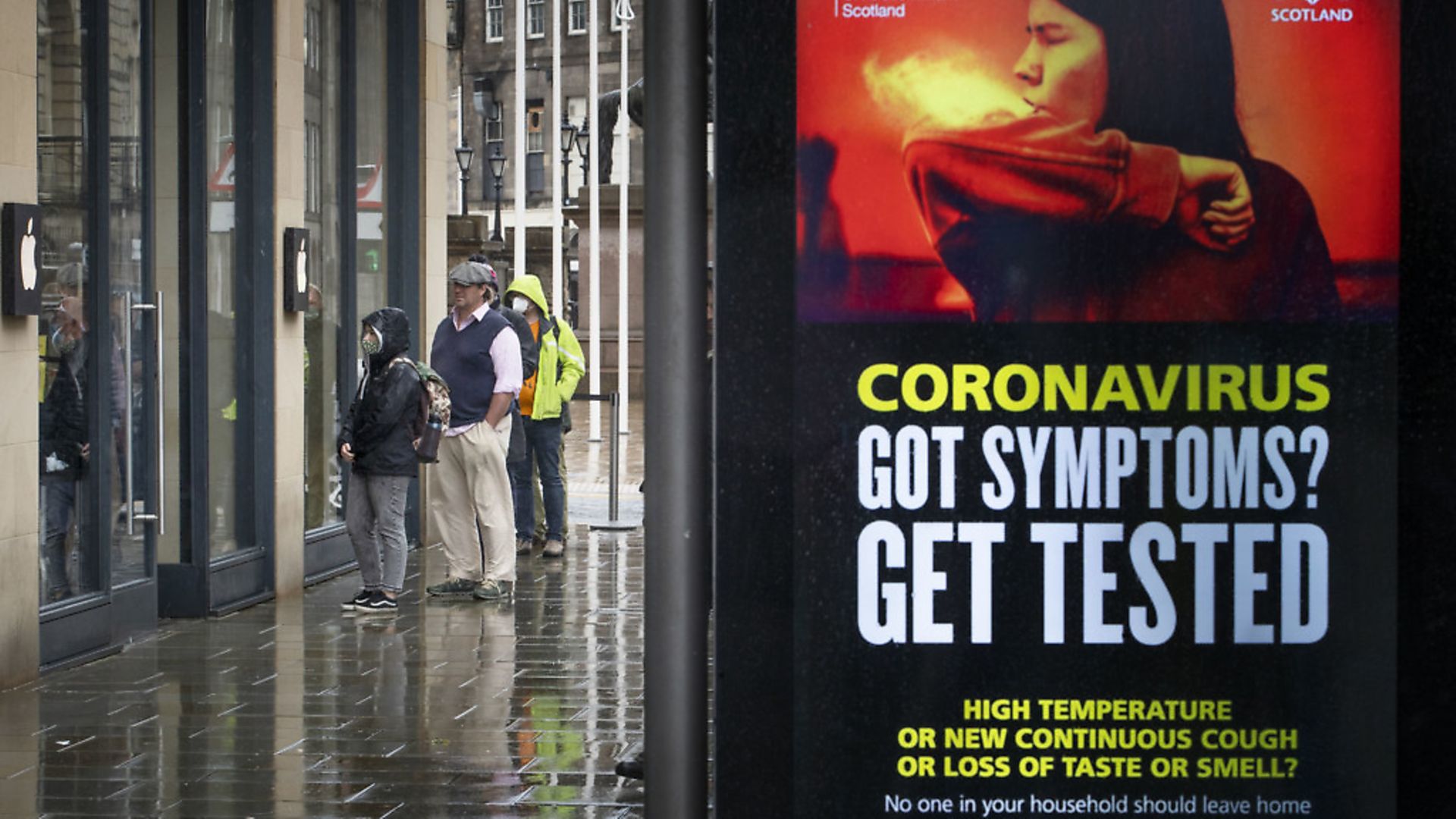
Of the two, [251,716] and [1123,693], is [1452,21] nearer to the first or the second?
[1123,693]

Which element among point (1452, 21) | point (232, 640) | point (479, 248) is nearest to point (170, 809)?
point (232, 640)

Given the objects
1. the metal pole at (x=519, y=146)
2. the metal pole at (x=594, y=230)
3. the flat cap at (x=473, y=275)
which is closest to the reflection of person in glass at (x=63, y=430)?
the flat cap at (x=473, y=275)

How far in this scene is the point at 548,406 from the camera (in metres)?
14.5

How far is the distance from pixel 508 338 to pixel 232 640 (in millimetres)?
2441

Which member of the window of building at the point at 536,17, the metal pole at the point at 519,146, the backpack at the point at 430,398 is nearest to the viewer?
the backpack at the point at 430,398

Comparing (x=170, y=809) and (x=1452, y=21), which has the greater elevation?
(x=1452, y=21)

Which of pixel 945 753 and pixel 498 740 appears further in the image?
pixel 498 740

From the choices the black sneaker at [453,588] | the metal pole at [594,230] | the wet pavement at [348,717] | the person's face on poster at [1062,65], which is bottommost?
the wet pavement at [348,717]

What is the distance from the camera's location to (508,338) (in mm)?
11867

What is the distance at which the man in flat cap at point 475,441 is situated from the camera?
39.1 ft

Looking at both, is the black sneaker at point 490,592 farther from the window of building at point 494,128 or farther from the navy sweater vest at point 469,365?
the window of building at point 494,128

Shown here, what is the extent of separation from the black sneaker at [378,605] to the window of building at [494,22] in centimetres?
5719

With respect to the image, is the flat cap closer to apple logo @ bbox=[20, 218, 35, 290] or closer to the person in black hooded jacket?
the person in black hooded jacket

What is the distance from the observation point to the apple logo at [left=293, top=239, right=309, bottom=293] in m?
12.5
